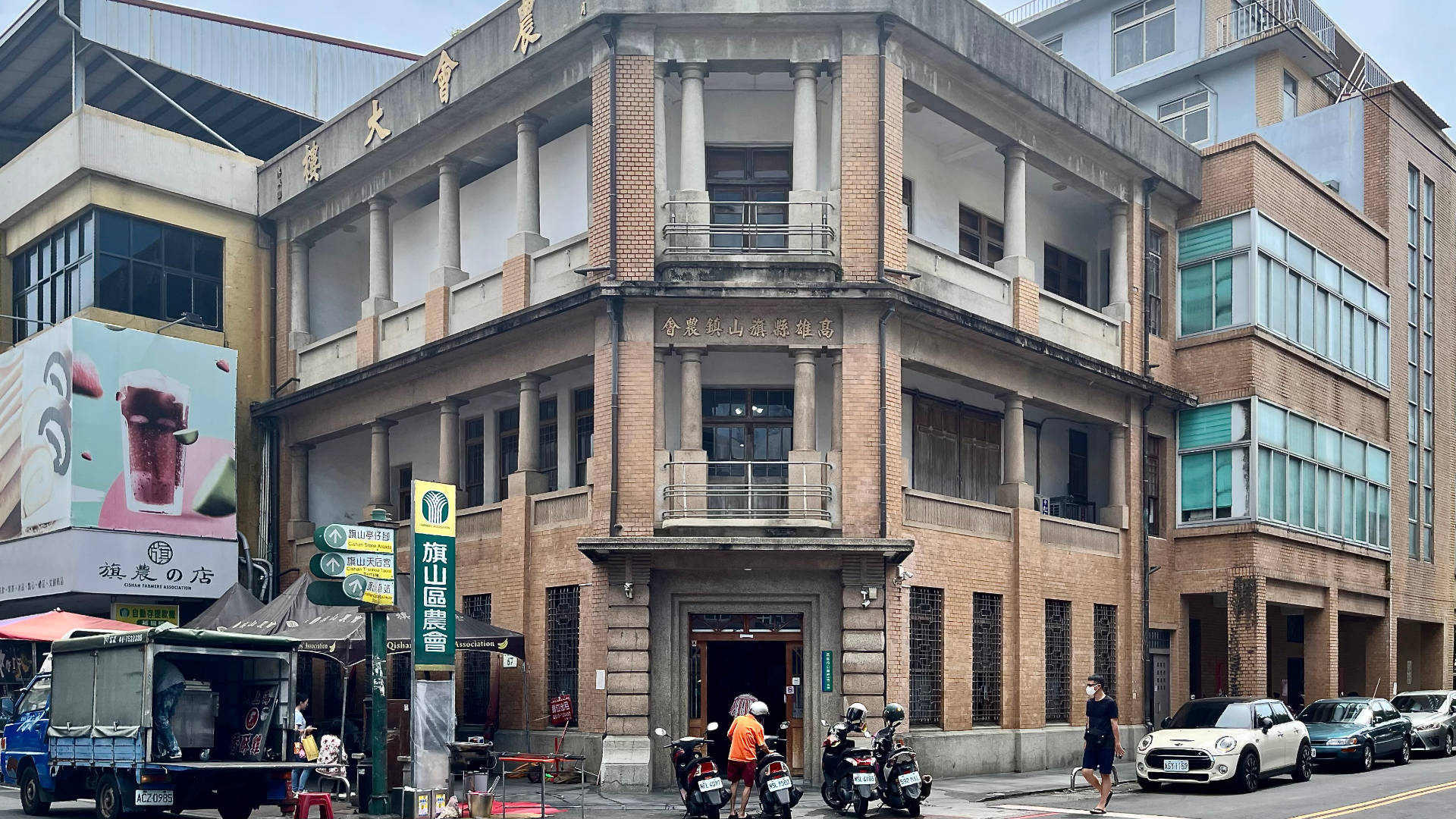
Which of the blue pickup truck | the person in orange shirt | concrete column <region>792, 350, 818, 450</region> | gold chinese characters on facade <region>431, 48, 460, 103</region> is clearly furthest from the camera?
gold chinese characters on facade <region>431, 48, 460, 103</region>

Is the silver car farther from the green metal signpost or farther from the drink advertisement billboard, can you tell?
the drink advertisement billboard

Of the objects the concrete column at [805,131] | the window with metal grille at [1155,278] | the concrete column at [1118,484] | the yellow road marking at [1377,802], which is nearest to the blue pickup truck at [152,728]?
the concrete column at [805,131]

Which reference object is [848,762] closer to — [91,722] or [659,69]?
[91,722]

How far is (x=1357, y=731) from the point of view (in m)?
26.9

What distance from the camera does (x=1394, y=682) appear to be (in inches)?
1444

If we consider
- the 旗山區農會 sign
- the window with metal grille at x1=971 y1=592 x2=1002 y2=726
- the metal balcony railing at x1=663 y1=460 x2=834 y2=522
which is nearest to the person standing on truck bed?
the metal balcony railing at x1=663 y1=460 x2=834 y2=522

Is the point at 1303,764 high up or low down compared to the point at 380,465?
down

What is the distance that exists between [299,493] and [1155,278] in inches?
762

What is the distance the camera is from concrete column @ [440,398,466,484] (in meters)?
28.5

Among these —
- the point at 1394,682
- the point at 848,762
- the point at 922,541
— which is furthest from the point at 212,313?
the point at 1394,682

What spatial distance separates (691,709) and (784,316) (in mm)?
6458

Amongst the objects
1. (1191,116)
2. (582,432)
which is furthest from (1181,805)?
(1191,116)

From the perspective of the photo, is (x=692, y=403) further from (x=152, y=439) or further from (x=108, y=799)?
(x=152, y=439)

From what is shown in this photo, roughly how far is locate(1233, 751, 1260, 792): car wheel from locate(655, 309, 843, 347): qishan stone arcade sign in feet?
29.3
